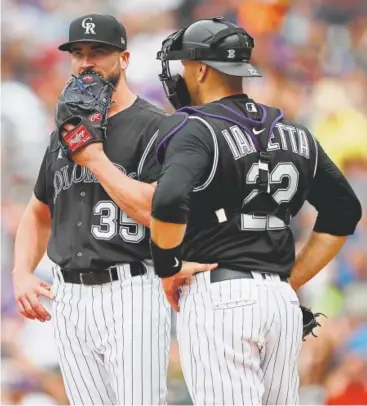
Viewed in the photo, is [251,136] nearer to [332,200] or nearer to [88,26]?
[332,200]

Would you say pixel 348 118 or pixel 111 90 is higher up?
pixel 111 90

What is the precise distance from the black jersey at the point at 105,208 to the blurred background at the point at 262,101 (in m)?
2.39

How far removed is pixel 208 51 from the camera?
3.07 m

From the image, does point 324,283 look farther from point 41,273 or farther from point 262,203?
point 262,203

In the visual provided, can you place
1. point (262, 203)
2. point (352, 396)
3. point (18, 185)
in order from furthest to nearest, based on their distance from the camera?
point (18, 185), point (352, 396), point (262, 203)

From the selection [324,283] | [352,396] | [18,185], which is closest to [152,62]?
[18,185]

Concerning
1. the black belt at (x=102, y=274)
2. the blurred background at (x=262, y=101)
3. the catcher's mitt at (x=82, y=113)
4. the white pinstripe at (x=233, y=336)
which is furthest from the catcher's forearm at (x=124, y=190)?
the blurred background at (x=262, y=101)

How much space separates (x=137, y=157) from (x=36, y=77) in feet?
9.62

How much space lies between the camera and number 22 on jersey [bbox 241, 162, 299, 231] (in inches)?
117

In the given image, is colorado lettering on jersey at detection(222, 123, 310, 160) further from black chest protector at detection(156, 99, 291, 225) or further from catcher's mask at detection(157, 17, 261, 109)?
catcher's mask at detection(157, 17, 261, 109)

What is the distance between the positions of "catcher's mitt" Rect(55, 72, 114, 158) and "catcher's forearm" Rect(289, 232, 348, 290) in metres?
0.90

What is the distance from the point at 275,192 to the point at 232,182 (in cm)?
17

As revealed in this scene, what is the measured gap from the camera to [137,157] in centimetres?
330

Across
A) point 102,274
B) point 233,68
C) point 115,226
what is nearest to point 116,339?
point 102,274
